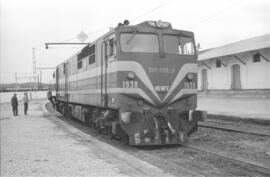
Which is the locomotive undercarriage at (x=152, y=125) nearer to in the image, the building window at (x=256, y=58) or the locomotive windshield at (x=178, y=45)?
the locomotive windshield at (x=178, y=45)

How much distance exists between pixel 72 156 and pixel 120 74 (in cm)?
294

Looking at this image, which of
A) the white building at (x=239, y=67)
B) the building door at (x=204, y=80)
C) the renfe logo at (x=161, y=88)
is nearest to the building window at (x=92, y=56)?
the renfe logo at (x=161, y=88)

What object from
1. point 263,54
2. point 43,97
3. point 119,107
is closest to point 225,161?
point 119,107

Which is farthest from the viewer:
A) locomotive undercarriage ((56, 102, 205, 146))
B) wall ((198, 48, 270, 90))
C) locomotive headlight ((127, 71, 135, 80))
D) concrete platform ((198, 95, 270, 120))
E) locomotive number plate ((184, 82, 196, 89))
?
wall ((198, 48, 270, 90))

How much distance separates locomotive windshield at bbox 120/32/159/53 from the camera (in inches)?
424

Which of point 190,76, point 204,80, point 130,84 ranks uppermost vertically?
point 204,80

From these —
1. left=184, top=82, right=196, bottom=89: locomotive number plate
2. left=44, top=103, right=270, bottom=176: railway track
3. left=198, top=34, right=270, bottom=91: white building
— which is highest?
left=198, top=34, right=270, bottom=91: white building

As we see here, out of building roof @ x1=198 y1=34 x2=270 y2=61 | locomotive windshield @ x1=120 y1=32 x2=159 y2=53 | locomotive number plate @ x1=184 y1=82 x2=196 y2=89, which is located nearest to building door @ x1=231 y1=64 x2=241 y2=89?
building roof @ x1=198 y1=34 x2=270 y2=61

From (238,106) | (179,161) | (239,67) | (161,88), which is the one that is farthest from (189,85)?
(239,67)

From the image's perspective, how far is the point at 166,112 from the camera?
10.9 meters

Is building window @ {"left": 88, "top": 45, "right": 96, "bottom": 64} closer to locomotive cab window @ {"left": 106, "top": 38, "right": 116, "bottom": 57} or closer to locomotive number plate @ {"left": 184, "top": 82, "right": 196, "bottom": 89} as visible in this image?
locomotive cab window @ {"left": 106, "top": 38, "right": 116, "bottom": 57}

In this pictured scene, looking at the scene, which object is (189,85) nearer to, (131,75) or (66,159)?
(131,75)

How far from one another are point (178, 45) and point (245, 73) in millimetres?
10557

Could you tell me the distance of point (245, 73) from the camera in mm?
20875
